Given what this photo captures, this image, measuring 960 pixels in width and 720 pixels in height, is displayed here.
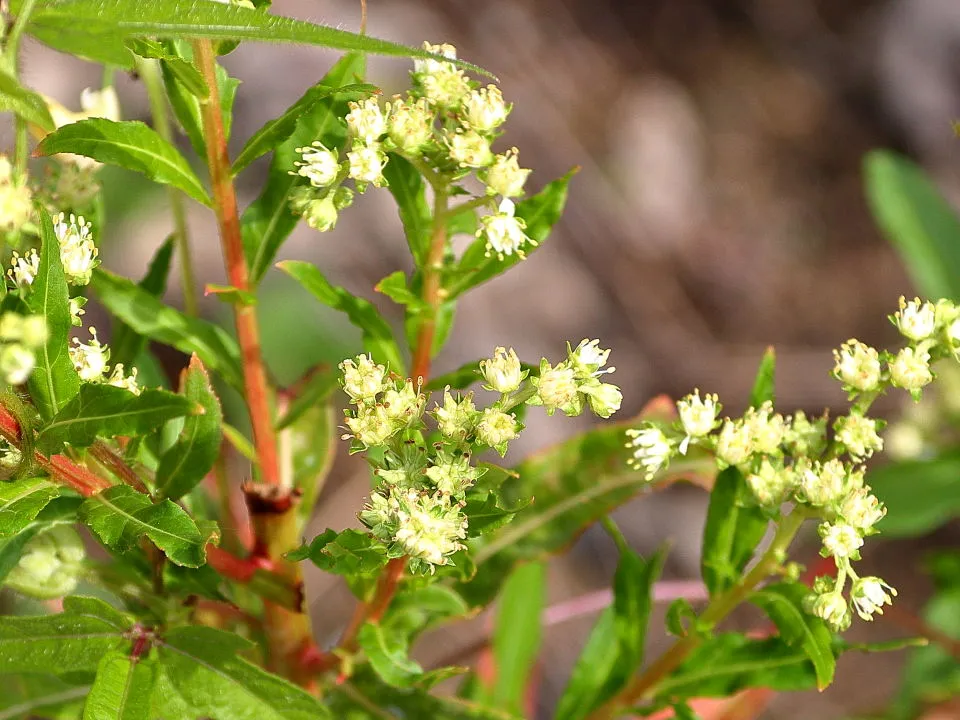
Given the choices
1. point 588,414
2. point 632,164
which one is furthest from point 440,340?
point 632,164

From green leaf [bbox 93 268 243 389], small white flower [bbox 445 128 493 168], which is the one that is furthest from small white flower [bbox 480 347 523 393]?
green leaf [bbox 93 268 243 389]

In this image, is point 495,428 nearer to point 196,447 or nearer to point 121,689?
point 196,447

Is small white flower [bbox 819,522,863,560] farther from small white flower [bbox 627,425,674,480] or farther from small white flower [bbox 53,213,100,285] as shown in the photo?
small white flower [bbox 53,213,100,285]

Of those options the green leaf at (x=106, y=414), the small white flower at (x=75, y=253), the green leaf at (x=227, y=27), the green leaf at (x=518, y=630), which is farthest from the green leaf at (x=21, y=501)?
the green leaf at (x=518, y=630)

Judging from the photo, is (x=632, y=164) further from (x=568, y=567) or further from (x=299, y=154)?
(x=299, y=154)

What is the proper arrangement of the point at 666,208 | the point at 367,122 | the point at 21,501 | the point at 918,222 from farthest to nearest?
the point at 666,208 < the point at 918,222 < the point at 367,122 < the point at 21,501

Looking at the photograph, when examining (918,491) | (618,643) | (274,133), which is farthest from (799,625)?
(918,491)
